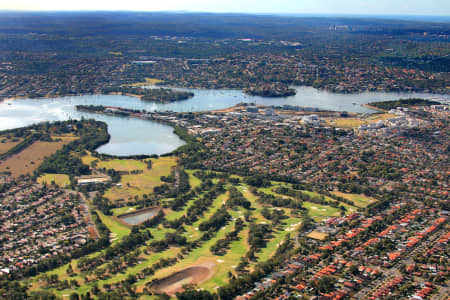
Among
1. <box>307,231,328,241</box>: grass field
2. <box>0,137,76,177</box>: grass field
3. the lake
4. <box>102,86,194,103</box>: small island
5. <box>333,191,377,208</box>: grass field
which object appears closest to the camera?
<box>307,231,328,241</box>: grass field

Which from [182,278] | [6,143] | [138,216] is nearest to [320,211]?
[182,278]

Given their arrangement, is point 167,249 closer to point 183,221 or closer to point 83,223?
point 183,221

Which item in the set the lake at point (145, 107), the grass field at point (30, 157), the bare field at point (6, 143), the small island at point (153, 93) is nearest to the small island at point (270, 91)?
the lake at point (145, 107)

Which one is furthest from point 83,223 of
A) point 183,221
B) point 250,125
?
point 250,125

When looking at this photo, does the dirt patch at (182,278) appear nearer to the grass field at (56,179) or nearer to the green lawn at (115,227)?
the green lawn at (115,227)

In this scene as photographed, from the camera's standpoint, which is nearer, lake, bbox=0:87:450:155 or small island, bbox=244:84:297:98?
lake, bbox=0:87:450:155

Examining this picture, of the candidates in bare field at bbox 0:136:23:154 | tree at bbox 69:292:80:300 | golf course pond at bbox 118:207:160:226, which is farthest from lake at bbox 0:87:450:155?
tree at bbox 69:292:80:300

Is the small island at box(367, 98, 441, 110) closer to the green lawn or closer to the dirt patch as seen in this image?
the green lawn
